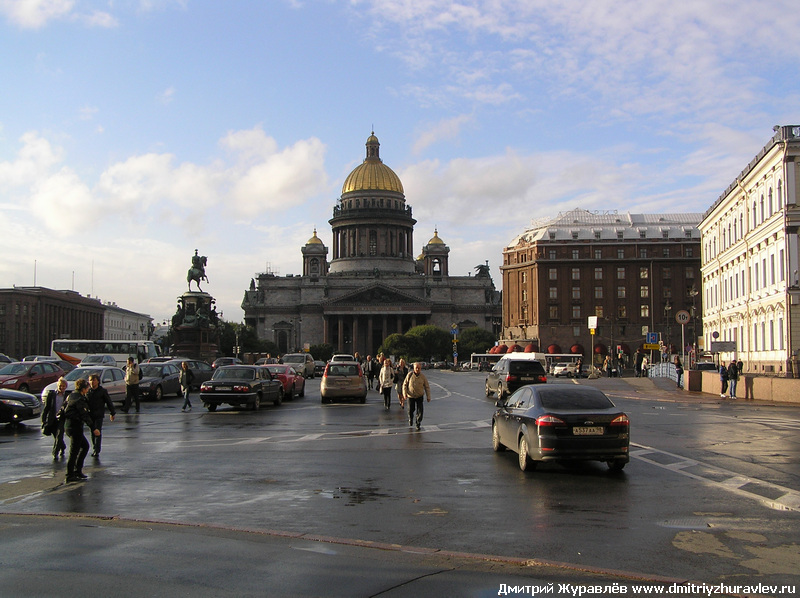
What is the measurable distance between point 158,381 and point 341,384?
779 centimetres

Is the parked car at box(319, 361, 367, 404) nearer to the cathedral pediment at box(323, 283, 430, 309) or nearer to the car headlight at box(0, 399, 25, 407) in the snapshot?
the car headlight at box(0, 399, 25, 407)

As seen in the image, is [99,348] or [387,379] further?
[99,348]

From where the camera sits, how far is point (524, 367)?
33.0 m

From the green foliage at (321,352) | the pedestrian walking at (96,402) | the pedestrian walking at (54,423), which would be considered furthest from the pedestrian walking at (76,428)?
the green foliage at (321,352)

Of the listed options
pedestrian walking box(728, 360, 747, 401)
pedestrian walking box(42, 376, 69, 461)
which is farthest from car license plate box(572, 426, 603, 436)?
pedestrian walking box(728, 360, 747, 401)

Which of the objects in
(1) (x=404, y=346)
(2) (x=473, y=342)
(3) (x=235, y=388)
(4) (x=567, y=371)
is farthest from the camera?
(2) (x=473, y=342)

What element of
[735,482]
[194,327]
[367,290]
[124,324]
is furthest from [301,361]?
[124,324]

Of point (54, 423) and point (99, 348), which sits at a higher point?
point (99, 348)

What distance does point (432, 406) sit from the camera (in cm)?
3041

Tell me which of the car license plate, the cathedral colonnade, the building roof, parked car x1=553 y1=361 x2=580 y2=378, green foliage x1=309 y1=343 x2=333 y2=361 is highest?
the building roof

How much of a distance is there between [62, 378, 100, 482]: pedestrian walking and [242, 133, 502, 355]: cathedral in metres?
134

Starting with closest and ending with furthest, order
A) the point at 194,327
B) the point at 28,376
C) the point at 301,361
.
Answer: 1. the point at 28,376
2. the point at 301,361
3. the point at 194,327

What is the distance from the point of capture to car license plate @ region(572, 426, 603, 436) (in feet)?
42.1

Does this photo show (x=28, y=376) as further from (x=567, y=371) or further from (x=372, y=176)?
(x=372, y=176)
